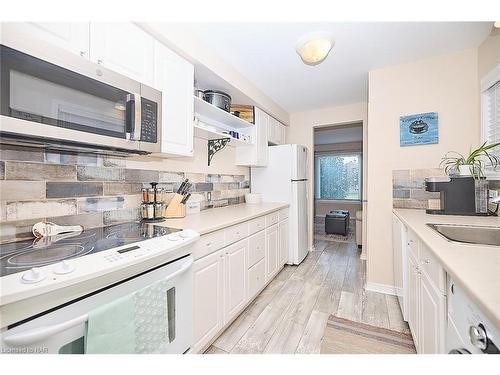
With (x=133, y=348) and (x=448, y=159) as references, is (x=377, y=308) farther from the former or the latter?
(x=133, y=348)

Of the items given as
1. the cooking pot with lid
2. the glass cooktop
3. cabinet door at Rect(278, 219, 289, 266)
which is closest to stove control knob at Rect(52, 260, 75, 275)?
the glass cooktop

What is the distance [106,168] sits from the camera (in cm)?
147

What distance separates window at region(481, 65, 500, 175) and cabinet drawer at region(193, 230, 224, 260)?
86.4 inches

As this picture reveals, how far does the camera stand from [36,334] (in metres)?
0.66

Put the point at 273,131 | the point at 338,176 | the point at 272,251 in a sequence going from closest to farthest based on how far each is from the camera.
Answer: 1. the point at 272,251
2. the point at 273,131
3. the point at 338,176

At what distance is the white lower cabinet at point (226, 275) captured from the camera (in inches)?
55.4

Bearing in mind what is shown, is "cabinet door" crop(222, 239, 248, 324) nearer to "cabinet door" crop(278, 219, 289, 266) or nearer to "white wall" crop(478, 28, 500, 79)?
"cabinet door" crop(278, 219, 289, 266)

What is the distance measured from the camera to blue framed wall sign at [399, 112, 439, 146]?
7.01ft

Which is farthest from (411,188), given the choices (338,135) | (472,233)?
(338,135)

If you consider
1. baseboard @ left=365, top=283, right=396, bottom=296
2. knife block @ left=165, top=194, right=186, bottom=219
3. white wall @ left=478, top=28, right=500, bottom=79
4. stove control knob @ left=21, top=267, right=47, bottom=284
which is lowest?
baseboard @ left=365, top=283, right=396, bottom=296

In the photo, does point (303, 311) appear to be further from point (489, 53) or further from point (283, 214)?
point (489, 53)

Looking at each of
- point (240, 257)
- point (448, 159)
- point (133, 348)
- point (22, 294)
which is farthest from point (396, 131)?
point (22, 294)

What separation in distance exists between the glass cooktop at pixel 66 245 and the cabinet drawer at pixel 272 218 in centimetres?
131

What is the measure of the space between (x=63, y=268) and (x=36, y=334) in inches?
7.4
